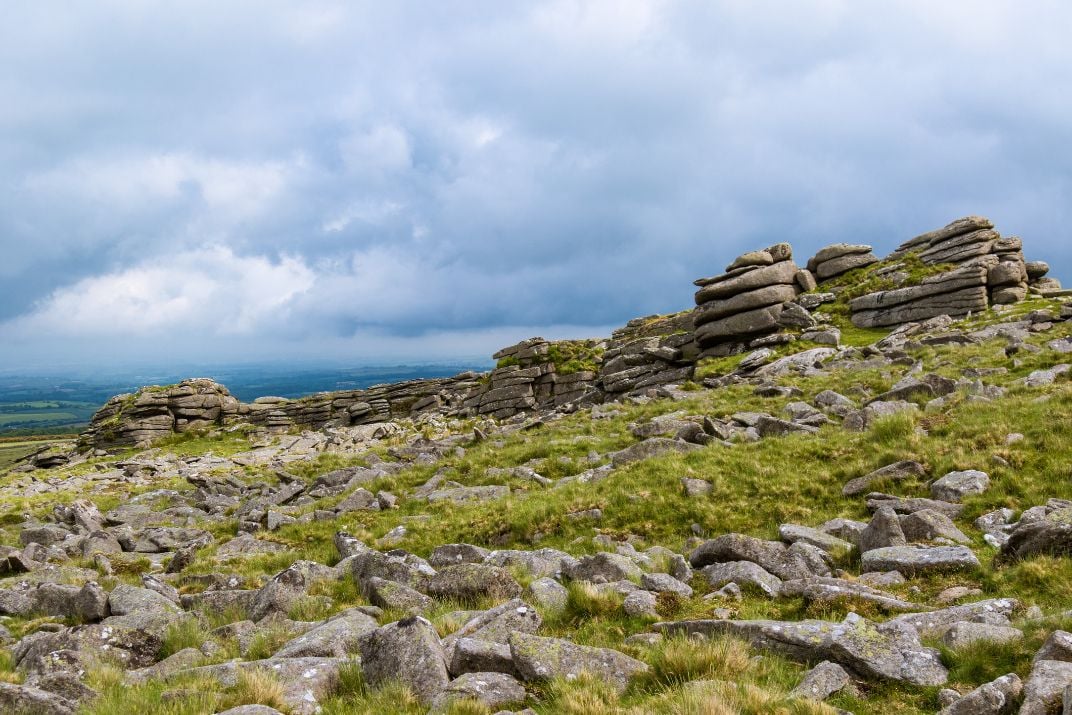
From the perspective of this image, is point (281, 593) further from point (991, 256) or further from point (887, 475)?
point (991, 256)

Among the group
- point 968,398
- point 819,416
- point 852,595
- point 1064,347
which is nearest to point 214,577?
point 852,595

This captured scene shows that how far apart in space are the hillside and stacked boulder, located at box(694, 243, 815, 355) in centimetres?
1566

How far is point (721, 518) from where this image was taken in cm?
1728

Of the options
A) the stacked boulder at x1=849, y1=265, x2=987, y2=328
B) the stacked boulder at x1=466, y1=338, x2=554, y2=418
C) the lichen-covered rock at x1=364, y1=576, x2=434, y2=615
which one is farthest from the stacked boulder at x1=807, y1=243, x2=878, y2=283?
the lichen-covered rock at x1=364, y1=576, x2=434, y2=615

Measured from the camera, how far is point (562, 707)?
7148mm

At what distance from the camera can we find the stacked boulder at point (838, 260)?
72375 mm

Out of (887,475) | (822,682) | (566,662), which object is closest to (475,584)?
(566,662)

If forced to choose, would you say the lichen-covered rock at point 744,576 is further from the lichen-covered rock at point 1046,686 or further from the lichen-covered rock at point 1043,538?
the lichen-covered rock at point 1046,686

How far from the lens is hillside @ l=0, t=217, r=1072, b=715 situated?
7797 millimetres

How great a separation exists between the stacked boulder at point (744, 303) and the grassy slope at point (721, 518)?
27290mm

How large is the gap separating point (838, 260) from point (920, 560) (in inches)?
2695

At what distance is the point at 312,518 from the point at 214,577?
840 centimetres

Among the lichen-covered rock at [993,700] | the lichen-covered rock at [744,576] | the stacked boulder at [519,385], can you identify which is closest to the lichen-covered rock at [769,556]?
the lichen-covered rock at [744,576]

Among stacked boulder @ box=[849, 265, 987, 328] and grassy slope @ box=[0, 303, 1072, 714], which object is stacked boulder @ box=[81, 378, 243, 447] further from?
stacked boulder @ box=[849, 265, 987, 328]
